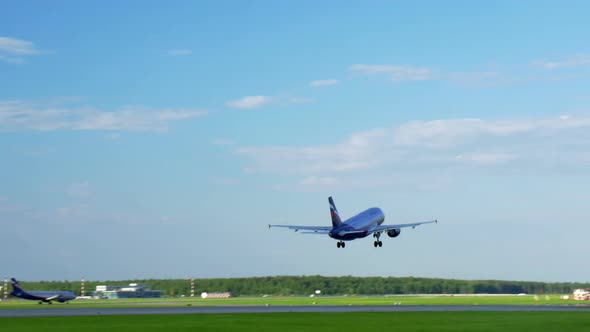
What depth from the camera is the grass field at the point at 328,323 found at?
6800 centimetres

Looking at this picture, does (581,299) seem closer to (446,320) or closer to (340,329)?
(446,320)

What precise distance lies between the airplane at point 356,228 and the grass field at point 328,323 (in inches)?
1817

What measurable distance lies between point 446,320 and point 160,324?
27.9 meters

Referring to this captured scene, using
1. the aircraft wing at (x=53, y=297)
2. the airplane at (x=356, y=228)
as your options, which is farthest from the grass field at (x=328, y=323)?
the aircraft wing at (x=53, y=297)

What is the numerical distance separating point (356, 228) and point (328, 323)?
203ft

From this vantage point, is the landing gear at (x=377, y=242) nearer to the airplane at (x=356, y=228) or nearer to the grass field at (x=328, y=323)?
the airplane at (x=356, y=228)

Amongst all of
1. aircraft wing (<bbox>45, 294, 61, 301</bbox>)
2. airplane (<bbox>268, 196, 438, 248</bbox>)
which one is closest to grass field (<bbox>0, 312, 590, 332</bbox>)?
airplane (<bbox>268, 196, 438, 248</bbox>)

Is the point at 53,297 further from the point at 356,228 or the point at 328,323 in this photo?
the point at 328,323

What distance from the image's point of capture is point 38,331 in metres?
65.5

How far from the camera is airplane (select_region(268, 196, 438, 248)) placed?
135 m

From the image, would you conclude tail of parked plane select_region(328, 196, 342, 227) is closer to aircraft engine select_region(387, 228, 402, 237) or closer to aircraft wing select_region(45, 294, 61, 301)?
aircraft engine select_region(387, 228, 402, 237)

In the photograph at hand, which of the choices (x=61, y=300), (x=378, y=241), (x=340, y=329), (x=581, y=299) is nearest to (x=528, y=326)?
(x=340, y=329)

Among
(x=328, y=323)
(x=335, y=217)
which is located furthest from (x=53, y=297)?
(x=328, y=323)

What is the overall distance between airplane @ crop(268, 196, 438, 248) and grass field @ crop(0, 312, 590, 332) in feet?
151
